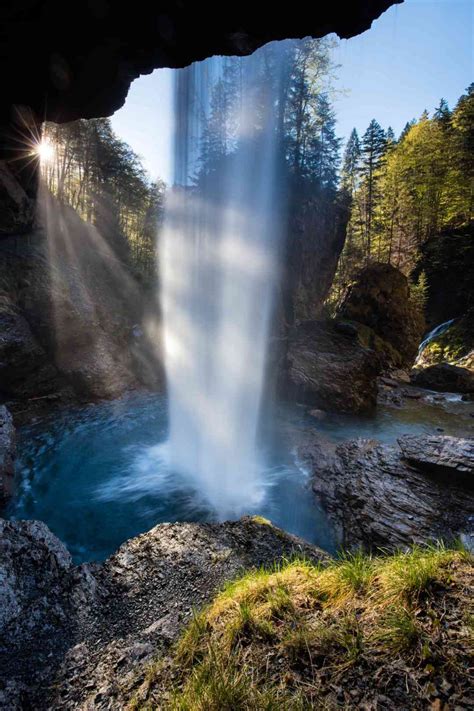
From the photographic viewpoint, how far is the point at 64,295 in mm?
16516

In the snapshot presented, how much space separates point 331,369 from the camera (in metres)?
16.6

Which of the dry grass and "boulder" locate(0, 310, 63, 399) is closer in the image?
the dry grass


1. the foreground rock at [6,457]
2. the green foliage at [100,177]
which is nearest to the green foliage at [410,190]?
the green foliage at [100,177]

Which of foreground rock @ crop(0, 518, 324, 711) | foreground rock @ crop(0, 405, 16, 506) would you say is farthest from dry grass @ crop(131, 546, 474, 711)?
foreground rock @ crop(0, 405, 16, 506)

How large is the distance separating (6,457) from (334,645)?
369 inches

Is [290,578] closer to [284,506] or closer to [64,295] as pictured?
[284,506]

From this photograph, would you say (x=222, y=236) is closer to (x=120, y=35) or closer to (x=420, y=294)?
(x=120, y=35)

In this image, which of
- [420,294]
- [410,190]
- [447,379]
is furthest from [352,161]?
[447,379]

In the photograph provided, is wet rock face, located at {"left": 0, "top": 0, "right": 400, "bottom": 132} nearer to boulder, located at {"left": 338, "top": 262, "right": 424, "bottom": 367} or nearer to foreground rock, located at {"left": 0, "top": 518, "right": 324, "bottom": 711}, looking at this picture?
foreground rock, located at {"left": 0, "top": 518, "right": 324, "bottom": 711}

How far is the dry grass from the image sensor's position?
1.86 m

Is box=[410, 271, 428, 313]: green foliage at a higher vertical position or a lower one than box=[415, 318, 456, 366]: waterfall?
higher

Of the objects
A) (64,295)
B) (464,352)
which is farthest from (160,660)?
(464,352)

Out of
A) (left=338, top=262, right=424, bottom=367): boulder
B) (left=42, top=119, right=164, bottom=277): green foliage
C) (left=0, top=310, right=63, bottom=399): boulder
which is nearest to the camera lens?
(left=0, top=310, right=63, bottom=399): boulder

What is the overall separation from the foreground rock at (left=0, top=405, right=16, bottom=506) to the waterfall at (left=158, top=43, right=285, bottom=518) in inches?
311
